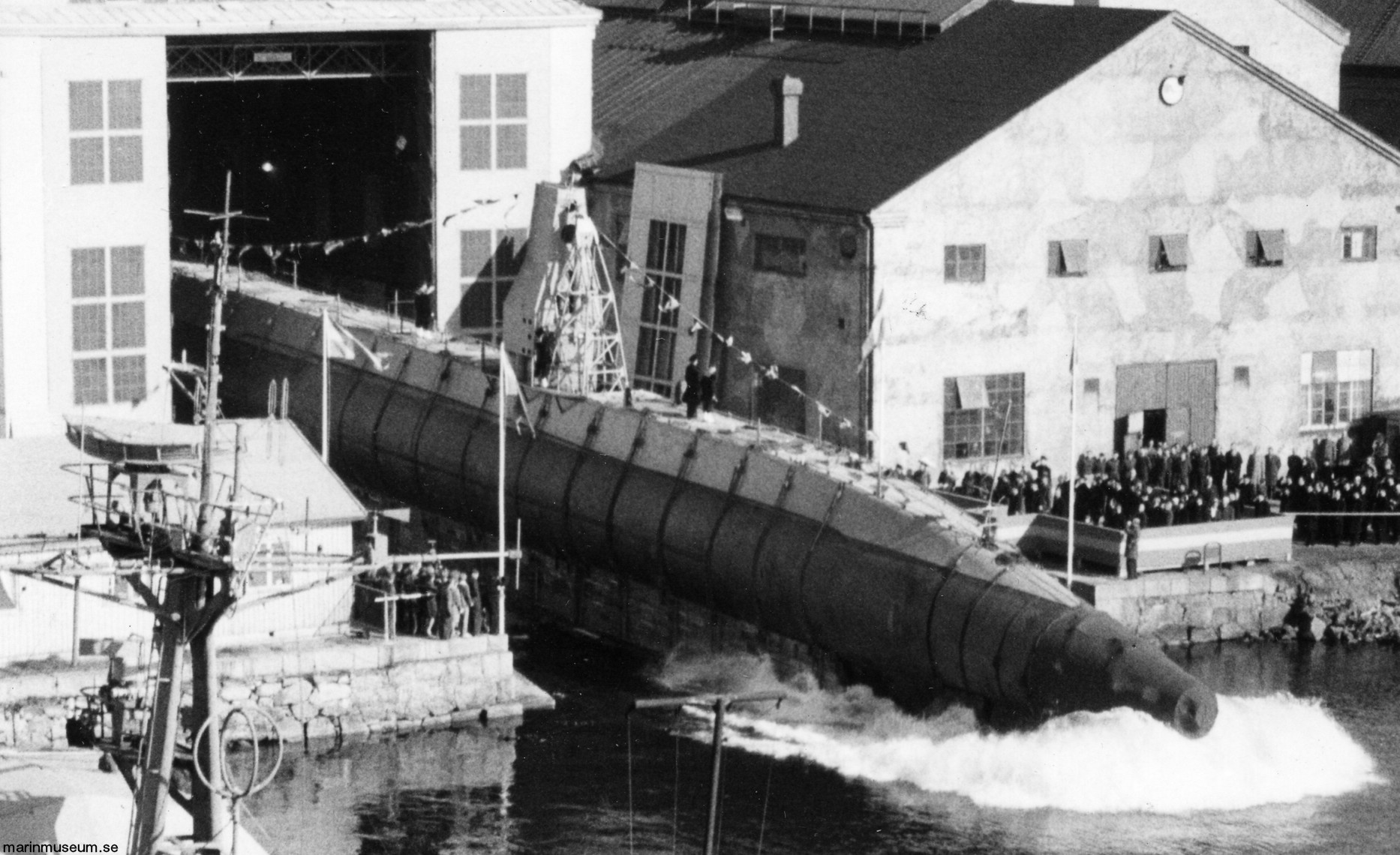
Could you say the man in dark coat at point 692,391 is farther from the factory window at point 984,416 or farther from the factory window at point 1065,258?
the factory window at point 1065,258

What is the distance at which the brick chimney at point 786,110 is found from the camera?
276 feet

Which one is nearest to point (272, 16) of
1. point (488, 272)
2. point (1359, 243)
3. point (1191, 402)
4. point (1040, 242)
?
point (488, 272)

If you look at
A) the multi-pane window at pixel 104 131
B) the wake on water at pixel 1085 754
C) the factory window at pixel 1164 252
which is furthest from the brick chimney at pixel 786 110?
the wake on water at pixel 1085 754

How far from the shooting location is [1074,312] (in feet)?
263

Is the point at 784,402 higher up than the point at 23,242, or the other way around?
the point at 23,242

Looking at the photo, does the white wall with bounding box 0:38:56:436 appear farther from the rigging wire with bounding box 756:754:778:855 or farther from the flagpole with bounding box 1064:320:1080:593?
the flagpole with bounding box 1064:320:1080:593

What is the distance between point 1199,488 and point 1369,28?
33469 millimetres

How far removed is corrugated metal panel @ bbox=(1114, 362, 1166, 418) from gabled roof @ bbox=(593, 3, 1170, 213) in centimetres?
695

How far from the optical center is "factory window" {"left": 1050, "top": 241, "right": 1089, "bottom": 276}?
80125 mm

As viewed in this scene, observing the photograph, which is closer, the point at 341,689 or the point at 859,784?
the point at 859,784

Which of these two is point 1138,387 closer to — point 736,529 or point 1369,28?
point 736,529

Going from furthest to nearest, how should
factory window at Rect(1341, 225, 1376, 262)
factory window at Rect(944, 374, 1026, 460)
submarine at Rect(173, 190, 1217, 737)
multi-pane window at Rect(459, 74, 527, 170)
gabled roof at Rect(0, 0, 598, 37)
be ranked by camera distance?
multi-pane window at Rect(459, 74, 527, 170) < factory window at Rect(1341, 225, 1376, 262) < factory window at Rect(944, 374, 1026, 460) < gabled roof at Rect(0, 0, 598, 37) < submarine at Rect(173, 190, 1217, 737)

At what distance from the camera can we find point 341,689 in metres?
64.7

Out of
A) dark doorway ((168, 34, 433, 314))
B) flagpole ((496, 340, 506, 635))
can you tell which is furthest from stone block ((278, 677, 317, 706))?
dark doorway ((168, 34, 433, 314))
